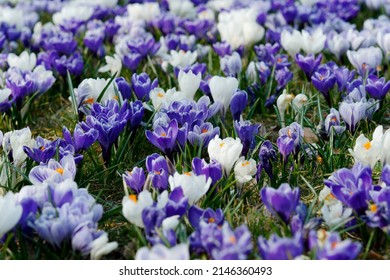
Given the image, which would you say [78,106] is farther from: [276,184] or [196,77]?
[276,184]

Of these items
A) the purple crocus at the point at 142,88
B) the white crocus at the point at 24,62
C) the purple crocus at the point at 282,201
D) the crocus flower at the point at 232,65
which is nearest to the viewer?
the purple crocus at the point at 282,201

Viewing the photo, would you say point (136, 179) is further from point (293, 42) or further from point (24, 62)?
point (293, 42)

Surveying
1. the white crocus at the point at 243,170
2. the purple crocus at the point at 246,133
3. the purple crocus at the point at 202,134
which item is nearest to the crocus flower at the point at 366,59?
the purple crocus at the point at 246,133

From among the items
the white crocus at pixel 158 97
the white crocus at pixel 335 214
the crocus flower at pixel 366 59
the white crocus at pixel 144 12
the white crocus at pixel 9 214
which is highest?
the white crocus at pixel 9 214

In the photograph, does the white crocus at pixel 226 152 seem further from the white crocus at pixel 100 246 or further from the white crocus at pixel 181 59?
the white crocus at pixel 181 59

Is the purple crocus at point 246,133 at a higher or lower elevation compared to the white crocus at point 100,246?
lower

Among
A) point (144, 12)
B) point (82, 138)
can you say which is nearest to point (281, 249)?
point (82, 138)
